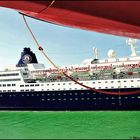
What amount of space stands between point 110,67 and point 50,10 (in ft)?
90.5

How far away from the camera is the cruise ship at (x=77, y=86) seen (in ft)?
85.6

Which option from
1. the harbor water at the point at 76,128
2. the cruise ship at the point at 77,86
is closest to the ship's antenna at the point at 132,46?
the cruise ship at the point at 77,86

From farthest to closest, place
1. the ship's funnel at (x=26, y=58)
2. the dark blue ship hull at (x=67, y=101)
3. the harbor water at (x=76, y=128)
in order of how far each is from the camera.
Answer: the ship's funnel at (x=26, y=58), the dark blue ship hull at (x=67, y=101), the harbor water at (x=76, y=128)

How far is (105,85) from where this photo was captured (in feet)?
90.6

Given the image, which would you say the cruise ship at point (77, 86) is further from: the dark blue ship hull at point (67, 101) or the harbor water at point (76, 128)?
the harbor water at point (76, 128)

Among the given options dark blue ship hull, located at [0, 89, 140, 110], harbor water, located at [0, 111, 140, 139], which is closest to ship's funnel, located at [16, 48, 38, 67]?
dark blue ship hull, located at [0, 89, 140, 110]

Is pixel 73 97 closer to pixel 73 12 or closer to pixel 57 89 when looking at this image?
pixel 57 89

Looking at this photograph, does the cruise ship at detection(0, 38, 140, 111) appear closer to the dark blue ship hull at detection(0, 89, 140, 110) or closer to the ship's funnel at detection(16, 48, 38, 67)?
the dark blue ship hull at detection(0, 89, 140, 110)

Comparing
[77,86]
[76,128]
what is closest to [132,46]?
[77,86]

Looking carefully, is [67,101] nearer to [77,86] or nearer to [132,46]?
[77,86]

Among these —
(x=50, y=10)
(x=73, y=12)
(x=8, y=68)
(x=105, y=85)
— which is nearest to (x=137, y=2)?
(x=73, y=12)

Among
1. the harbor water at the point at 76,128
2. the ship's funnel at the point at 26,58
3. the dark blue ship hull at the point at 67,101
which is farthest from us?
the ship's funnel at the point at 26,58

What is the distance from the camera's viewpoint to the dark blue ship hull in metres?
25.6

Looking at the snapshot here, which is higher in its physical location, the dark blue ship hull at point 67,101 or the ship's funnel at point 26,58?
the ship's funnel at point 26,58
